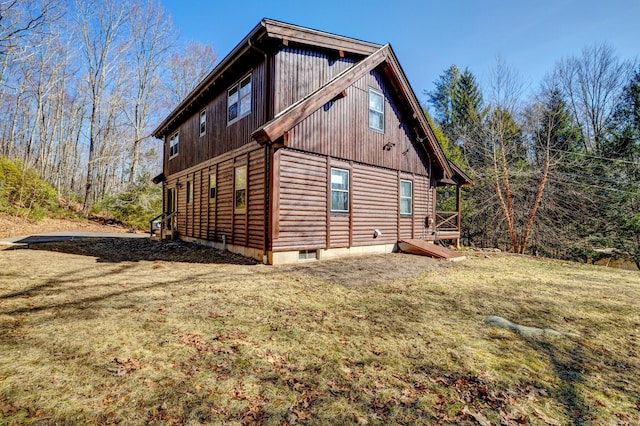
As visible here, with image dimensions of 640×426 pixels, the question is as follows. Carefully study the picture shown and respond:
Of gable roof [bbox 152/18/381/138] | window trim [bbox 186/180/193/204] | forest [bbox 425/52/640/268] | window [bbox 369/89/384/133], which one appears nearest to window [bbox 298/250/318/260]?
window [bbox 369/89/384/133]

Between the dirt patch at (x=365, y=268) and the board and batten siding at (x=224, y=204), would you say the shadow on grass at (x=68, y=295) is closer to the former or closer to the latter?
the dirt patch at (x=365, y=268)

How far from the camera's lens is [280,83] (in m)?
8.92

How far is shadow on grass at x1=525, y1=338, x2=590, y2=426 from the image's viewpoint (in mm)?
2428

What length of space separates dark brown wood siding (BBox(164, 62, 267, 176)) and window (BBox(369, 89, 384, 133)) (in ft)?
14.5

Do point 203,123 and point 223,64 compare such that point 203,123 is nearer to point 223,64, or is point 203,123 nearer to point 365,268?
point 223,64

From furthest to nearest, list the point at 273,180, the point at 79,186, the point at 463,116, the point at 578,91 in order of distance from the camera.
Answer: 1. the point at 79,186
2. the point at 463,116
3. the point at 578,91
4. the point at 273,180

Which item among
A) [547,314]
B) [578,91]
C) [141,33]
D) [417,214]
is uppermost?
[141,33]

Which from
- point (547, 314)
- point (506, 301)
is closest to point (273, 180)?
point (506, 301)

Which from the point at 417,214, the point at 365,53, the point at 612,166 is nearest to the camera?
the point at 365,53

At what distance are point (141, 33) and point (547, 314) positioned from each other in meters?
33.4

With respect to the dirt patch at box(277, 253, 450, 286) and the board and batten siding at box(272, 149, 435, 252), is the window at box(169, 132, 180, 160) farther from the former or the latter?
the dirt patch at box(277, 253, 450, 286)

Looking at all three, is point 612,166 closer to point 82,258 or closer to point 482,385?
point 482,385

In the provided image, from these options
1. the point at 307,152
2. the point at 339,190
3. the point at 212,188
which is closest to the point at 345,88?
the point at 307,152

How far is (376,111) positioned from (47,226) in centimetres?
2010
